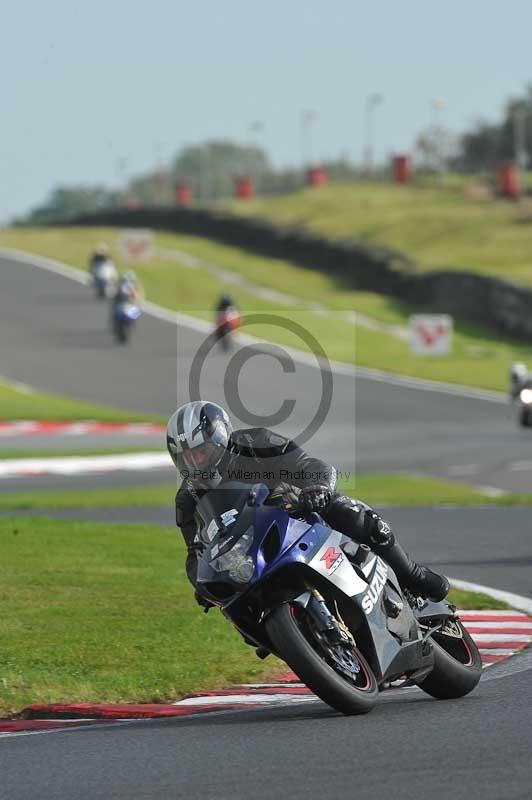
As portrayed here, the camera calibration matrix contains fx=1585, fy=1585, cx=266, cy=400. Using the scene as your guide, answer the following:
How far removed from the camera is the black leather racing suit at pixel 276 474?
6973 millimetres

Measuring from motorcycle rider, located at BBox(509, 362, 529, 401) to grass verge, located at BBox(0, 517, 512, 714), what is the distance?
11724mm

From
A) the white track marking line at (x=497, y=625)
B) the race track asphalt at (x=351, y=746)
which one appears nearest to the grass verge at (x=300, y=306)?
the race track asphalt at (x=351, y=746)

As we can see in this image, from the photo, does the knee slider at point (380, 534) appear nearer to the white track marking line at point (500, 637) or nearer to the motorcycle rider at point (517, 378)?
the white track marking line at point (500, 637)

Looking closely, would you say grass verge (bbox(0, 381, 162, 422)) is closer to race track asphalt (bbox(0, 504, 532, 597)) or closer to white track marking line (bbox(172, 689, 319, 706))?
race track asphalt (bbox(0, 504, 532, 597))

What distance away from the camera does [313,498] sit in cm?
685

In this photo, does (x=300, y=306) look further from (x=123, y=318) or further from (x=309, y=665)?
(x=309, y=665)

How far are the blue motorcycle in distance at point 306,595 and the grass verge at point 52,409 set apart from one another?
2287 cm

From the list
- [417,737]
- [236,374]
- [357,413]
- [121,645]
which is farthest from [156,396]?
[417,737]

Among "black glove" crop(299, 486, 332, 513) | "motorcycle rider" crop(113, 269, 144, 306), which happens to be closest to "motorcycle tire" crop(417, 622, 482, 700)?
"black glove" crop(299, 486, 332, 513)

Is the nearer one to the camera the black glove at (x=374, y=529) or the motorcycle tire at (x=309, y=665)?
the motorcycle tire at (x=309, y=665)

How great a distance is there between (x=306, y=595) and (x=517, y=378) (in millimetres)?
17245

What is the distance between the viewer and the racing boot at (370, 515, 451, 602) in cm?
727

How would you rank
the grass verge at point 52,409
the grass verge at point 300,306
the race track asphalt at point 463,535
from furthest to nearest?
the grass verge at point 300,306 < the grass verge at point 52,409 < the race track asphalt at point 463,535

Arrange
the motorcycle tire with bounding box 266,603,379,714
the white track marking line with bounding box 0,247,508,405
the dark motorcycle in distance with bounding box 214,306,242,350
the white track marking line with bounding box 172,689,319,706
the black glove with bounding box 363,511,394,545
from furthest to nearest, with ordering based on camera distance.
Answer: the dark motorcycle in distance with bounding box 214,306,242,350
the white track marking line with bounding box 0,247,508,405
the white track marking line with bounding box 172,689,319,706
the black glove with bounding box 363,511,394,545
the motorcycle tire with bounding box 266,603,379,714
